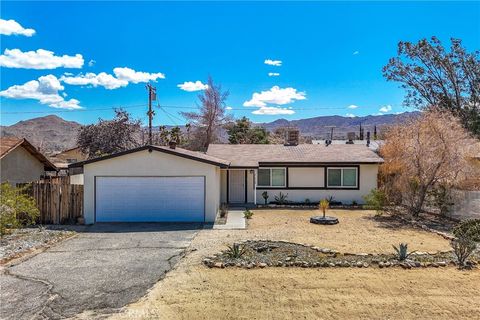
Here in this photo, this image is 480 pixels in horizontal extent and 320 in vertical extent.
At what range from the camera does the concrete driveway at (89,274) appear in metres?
7.39

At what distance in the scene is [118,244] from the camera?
12.5m

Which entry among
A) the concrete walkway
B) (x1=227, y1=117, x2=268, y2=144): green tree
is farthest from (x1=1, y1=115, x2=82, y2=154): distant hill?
the concrete walkway

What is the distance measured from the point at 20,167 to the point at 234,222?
41.8ft

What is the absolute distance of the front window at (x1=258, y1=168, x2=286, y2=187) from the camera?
897 inches

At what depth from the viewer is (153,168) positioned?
1670 cm

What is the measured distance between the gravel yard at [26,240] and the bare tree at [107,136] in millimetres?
22422

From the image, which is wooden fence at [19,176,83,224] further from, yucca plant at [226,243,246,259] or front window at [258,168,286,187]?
front window at [258,168,286,187]

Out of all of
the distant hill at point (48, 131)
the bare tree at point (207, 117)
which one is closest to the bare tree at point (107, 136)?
the bare tree at point (207, 117)

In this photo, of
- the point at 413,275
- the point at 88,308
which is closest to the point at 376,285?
the point at 413,275

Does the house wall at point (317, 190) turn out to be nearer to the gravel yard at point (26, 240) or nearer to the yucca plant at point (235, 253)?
the gravel yard at point (26, 240)

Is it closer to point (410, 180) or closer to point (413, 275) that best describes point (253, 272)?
point (413, 275)

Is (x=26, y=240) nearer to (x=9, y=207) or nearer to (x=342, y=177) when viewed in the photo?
(x=9, y=207)

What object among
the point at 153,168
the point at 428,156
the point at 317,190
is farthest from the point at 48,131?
the point at 428,156

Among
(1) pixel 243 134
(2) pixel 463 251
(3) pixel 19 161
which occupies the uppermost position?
(1) pixel 243 134
